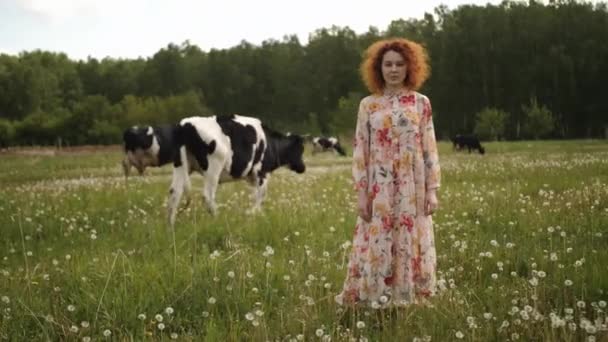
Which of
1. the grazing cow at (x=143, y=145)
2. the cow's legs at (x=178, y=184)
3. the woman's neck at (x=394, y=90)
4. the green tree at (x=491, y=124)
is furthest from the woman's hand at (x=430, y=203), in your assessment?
the green tree at (x=491, y=124)

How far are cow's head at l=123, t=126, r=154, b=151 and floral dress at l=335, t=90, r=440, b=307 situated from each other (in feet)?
40.2

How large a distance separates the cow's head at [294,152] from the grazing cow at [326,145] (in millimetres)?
31887

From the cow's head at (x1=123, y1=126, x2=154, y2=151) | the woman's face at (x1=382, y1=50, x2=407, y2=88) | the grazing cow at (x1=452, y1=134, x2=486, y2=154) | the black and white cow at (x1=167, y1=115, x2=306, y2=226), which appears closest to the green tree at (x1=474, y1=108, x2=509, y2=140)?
the grazing cow at (x1=452, y1=134, x2=486, y2=154)

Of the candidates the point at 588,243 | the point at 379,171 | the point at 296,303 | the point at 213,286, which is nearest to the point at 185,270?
the point at 213,286

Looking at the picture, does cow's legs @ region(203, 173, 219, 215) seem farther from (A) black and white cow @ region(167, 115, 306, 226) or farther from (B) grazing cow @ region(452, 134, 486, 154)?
(B) grazing cow @ region(452, 134, 486, 154)

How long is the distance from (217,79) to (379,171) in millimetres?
106293

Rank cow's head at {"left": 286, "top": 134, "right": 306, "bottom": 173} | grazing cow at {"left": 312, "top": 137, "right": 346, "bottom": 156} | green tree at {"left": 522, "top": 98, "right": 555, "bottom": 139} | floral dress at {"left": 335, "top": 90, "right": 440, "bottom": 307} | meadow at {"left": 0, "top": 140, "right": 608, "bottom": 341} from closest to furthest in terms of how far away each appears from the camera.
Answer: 1. meadow at {"left": 0, "top": 140, "right": 608, "bottom": 341}
2. floral dress at {"left": 335, "top": 90, "right": 440, "bottom": 307}
3. cow's head at {"left": 286, "top": 134, "right": 306, "bottom": 173}
4. grazing cow at {"left": 312, "top": 137, "right": 346, "bottom": 156}
5. green tree at {"left": 522, "top": 98, "right": 555, "bottom": 139}

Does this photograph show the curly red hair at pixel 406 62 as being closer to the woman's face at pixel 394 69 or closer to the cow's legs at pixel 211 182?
the woman's face at pixel 394 69

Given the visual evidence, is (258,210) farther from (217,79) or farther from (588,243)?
(217,79)

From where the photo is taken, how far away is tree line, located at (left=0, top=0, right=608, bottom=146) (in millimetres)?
71438

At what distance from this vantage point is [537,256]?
6.16m

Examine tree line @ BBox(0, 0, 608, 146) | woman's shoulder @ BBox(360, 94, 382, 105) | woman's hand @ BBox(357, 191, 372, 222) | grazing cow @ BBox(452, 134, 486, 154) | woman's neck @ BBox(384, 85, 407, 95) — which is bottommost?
grazing cow @ BBox(452, 134, 486, 154)

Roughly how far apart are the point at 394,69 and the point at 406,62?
146mm

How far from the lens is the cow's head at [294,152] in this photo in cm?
1461
